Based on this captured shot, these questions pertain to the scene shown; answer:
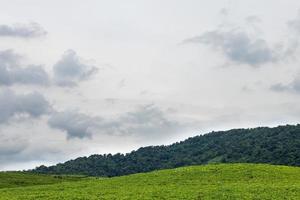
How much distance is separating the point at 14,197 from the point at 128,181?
825 inches

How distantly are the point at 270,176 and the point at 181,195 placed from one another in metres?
22.0

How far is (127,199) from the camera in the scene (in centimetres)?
5919

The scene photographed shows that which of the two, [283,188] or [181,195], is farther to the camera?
[283,188]

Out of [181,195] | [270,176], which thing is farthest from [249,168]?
[181,195]

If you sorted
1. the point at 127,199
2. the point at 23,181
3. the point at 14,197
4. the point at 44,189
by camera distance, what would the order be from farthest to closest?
1. the point at 23,181
2. the point at 44,189
3. the point at 14,197
4. the point at 127,199

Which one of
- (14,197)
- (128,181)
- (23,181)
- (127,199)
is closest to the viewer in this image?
(127,199)

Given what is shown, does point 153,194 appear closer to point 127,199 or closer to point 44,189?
point 127,199

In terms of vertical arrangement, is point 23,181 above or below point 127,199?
above

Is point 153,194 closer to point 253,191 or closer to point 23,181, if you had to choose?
point 253,191

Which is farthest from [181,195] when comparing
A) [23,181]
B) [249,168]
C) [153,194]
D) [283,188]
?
[23,181]

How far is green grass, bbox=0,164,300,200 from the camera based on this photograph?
6097 cm

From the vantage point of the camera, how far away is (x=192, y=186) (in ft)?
226

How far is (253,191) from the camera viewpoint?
205ft

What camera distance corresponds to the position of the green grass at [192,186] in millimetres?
60969
